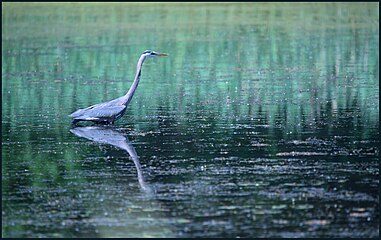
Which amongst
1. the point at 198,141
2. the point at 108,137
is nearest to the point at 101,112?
the point at 108,137

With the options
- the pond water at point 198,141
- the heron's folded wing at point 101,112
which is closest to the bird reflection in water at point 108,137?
the pond water at point 198,141

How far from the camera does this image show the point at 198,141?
587 inches

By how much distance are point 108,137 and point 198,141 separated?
161 centimetres

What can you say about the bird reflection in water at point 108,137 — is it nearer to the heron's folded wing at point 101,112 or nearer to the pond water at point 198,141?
the pond water at point 198,141

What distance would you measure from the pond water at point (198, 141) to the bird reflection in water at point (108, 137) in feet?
0.11

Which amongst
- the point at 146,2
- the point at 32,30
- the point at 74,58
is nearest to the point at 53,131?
the point at 74,58

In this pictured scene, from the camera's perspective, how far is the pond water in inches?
404

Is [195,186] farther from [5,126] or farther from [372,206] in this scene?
[5,126]

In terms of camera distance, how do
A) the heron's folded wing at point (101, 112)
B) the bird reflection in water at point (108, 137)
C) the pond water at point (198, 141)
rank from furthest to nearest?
the heron's folded wing at point (101, 112), the bird reflection in water at point (108, 137), the pond water at point (198, 141)

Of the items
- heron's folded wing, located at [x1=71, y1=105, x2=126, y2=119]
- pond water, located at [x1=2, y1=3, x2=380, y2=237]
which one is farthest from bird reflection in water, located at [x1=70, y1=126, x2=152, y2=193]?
heron's folded wing, located at [x1=71, y1=105, x2=126, y2=119]

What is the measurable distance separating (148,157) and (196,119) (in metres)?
3.64

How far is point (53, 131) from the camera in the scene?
16.4 metres

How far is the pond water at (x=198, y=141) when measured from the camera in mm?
10266

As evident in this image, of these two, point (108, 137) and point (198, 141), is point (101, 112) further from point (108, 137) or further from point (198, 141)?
point (198, 141)
